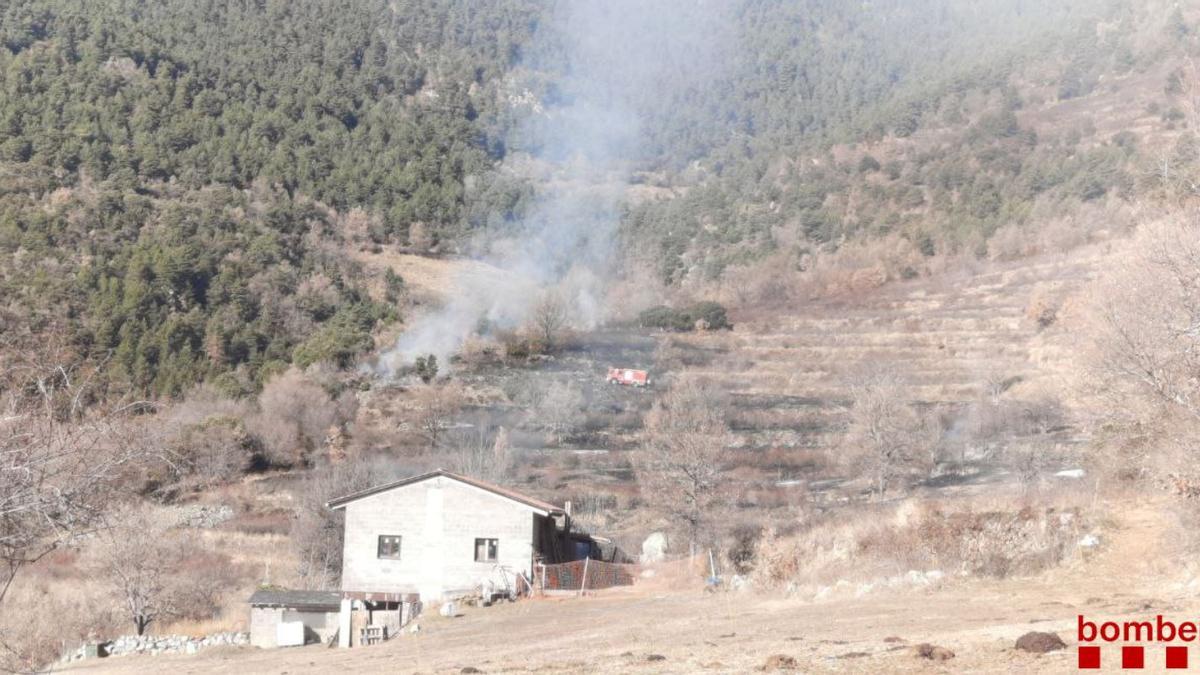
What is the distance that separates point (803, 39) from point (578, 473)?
15969cm

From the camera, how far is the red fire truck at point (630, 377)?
216 feet

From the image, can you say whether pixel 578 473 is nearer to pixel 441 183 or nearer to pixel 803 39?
pixel 441 183

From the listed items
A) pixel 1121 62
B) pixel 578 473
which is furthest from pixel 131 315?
pixel 1121 62

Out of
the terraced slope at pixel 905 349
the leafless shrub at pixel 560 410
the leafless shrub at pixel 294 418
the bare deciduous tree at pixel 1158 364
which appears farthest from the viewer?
the leafless shrub at pixel 560 410

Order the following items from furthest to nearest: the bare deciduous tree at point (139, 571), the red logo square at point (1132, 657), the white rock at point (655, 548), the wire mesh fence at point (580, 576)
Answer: the white rock at point (655, 548), the bare deciduous tree at point (139, 571), the wire mesh fence at point (580, 576), the red logo square at point (1132, 657)

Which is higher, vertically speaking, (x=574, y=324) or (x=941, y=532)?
(x=574, y=324)

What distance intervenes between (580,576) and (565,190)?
125 m

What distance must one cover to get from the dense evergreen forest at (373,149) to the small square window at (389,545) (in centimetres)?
2880

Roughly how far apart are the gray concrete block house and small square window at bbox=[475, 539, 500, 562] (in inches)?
1.1

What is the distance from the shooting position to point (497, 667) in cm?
1472

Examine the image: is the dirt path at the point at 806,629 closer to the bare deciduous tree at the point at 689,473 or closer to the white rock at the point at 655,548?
the bare deciduous tree at the point at 689,473

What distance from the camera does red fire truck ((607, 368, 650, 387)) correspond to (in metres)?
65.8

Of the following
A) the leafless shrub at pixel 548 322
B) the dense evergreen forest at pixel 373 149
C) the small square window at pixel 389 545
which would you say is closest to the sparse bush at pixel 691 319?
the leafless shrub at pixel 548 322

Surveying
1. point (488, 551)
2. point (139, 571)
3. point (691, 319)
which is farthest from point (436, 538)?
point (691, 319)
